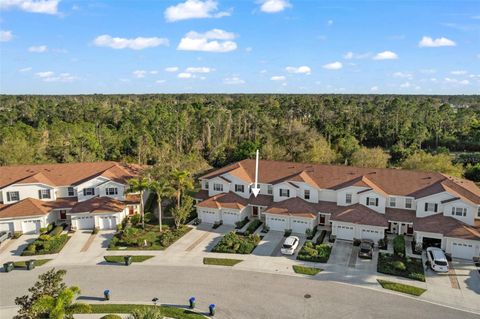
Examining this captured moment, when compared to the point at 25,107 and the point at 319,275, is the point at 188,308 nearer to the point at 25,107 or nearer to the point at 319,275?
the point at 319,275

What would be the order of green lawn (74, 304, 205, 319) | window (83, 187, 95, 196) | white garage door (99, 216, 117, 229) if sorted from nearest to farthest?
green lawn (74, 304, 205, 319), white garage door (99, 216, 117, 229), window (83, 187, 95, 196)

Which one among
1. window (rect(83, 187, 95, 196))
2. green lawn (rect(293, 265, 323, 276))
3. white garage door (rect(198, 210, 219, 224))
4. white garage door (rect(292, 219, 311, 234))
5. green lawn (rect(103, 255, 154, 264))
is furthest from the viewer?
window (rect(83, 187, 95, 196))

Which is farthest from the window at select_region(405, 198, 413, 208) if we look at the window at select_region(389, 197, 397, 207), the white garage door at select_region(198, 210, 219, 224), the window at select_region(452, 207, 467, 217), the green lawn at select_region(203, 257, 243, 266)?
the white garage door at select_region(198, 210, 219, 224)

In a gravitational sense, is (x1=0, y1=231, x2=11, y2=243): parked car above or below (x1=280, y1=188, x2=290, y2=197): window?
below

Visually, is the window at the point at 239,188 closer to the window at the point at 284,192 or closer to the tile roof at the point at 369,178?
the tile roof at the point at 369,178

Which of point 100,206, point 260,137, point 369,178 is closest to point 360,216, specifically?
point 369,178

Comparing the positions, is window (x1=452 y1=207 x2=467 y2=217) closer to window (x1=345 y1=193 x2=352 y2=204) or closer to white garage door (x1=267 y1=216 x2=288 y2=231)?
window (x1=345 y1=193 x2=352 y2=204)

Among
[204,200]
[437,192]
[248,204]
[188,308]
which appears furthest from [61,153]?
[437,192]
